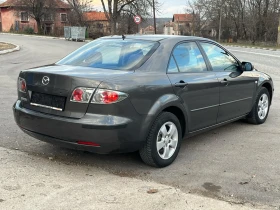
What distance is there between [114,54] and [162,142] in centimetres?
127

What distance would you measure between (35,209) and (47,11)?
196ft

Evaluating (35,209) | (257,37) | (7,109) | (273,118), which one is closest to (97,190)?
(35,209)

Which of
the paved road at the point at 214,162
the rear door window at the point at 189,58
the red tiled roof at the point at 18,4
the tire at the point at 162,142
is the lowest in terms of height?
the paved road at the point at 214,162

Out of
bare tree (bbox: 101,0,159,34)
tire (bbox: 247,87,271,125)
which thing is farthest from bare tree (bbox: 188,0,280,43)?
tire (bbox: 247,87,271,125)

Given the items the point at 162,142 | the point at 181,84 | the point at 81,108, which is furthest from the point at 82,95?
the point at 181,84

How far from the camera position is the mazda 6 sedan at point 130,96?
380 centimetres

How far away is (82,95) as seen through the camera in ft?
12.5

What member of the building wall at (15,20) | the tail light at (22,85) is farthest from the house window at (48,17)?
the tail light at (22,85)

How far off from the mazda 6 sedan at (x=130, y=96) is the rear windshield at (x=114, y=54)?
0.01m

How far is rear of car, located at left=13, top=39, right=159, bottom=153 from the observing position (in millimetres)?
3768

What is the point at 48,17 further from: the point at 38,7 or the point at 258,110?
the point at 258,110

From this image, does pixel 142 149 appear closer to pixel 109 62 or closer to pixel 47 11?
pixel 109 62

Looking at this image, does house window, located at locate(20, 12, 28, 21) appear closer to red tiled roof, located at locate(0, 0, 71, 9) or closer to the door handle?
red tiled roof, located at locate(0, 0, 71, 9)

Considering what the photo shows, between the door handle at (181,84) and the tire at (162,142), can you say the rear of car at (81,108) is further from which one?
the door handle at (181,84)
